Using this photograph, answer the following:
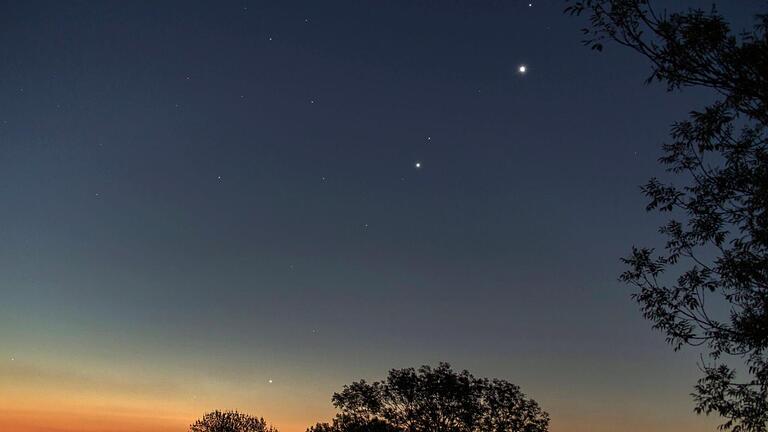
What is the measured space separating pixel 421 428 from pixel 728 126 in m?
33.5

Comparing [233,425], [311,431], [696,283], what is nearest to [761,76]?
[696,283]

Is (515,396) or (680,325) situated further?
(515,396)

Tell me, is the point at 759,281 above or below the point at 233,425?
below

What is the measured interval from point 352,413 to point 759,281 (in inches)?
1279

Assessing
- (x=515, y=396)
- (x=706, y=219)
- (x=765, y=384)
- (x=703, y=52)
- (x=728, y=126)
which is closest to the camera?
(x=703, y=52)

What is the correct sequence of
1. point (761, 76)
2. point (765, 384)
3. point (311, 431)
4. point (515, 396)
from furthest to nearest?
1. point (311, 431)
2. point (515, 396)
3. point (765, 384)
4. point (761, 76)

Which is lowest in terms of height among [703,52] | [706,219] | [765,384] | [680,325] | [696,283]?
[765,384]

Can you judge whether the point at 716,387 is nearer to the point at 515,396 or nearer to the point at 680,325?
the point at 680,325

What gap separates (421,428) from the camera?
4097 cm

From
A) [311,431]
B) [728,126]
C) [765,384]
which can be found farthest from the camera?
[311,431]

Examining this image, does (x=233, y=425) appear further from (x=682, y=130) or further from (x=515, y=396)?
(x=682, y=130)

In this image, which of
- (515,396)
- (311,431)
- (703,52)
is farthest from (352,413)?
(703,52)

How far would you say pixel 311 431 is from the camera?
55.7 metres

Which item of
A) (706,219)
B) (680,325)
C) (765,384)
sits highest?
(706,219)
